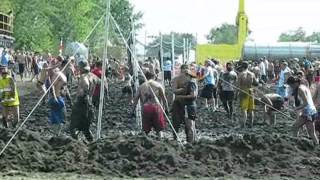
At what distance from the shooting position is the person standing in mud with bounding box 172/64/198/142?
48.8 feet

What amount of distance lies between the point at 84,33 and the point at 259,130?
5493cm

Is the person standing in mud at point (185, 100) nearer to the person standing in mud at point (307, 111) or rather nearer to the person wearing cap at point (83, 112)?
the person wearing cap at point (83, 112)

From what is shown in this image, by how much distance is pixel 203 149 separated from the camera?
1239 centimetres

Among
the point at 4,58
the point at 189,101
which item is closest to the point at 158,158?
→ the point at 189,101

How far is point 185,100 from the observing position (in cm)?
1495

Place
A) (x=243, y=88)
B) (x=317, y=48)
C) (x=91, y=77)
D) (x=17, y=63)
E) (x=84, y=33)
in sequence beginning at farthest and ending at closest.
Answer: (x=84, y=33) → (x=317, y=48) → (x=17, y=63) → (x=243, y=88) → (x=91, y=77)

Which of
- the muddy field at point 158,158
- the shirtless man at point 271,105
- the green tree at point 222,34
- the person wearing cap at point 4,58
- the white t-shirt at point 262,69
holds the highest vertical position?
the green tree at point 222,34

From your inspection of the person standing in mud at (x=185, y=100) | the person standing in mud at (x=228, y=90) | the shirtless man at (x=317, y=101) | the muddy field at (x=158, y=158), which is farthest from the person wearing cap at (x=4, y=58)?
the muddy field at (x=158, y=158)

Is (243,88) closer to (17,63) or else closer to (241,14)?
(17,63)

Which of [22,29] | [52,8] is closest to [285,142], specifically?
[22,29]

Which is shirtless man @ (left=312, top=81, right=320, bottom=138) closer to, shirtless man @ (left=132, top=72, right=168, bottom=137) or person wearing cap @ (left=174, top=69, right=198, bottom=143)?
person wearing cap @ (left=174, top=69, right=198, bottom=143)

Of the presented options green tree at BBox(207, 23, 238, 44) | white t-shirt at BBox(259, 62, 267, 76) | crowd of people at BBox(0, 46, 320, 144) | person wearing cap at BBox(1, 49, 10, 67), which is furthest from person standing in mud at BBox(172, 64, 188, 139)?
green tree at BBox(207, 23, 238, 44)

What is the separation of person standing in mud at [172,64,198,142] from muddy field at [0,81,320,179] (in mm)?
2165

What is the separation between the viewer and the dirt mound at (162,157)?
1163 cm
